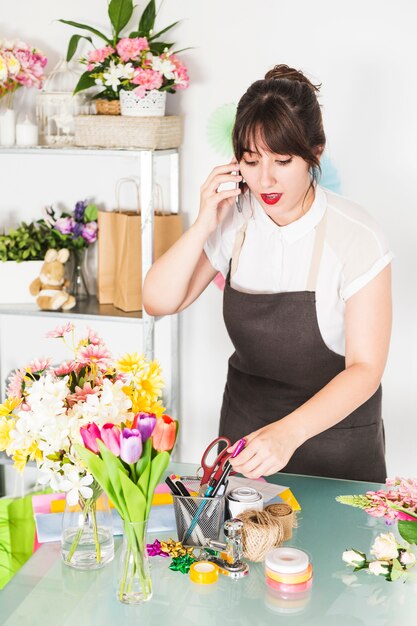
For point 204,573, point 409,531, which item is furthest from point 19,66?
point 409,531

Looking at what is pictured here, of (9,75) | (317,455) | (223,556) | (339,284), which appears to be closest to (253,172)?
(339,284)

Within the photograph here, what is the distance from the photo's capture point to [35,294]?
3.04 metres

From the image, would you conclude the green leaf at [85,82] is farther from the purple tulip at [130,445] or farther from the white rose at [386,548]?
the white rose at [386,548]

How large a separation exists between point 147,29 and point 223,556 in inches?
77.6

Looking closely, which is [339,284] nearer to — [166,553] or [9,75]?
[166,553]

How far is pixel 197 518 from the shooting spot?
4.92 ft

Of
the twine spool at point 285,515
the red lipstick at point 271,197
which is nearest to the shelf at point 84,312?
the red lipstick at point 271,197

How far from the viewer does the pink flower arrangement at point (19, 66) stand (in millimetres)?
2811

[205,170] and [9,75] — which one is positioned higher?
[9,75]

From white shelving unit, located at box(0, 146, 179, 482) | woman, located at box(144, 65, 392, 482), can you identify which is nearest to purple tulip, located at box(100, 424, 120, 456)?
woman, located at box(144, 65, 392, 482)

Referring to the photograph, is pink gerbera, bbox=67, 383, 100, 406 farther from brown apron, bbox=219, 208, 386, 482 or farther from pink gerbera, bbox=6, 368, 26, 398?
brown apron, bbox=219, 208, 386, 482

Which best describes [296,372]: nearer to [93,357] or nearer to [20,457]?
[93,357]

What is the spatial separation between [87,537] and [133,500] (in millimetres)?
238

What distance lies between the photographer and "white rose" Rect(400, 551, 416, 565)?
133cm
